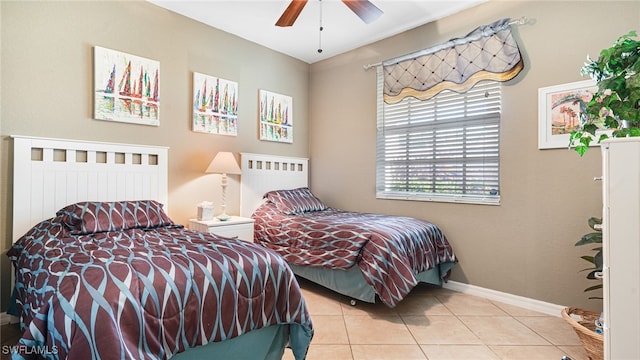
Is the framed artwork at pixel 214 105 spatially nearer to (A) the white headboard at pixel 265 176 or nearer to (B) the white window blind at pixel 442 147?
(A) the white headboard at pixel 265 176

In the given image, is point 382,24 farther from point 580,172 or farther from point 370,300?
point 370,300

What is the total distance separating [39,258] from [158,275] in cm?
79

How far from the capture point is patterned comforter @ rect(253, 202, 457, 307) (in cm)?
232

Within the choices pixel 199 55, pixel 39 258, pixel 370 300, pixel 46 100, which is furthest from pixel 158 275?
pixel 199 55

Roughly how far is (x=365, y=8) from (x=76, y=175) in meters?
2.59

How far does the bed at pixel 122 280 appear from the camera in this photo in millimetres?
1097

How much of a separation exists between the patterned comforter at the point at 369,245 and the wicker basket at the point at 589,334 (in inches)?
37.1

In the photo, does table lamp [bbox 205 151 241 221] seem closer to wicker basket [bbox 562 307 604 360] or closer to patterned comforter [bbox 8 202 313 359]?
patterned comforter [bbox 8 202 313 359]

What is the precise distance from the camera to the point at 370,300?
242cm

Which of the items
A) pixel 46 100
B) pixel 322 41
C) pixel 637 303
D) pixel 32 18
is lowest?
pixel 637 303

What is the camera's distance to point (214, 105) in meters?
3.32

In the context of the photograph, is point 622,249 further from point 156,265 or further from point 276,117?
point 276,117

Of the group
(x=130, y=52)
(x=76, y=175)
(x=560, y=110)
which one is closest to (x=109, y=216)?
(x=76, y=175)
